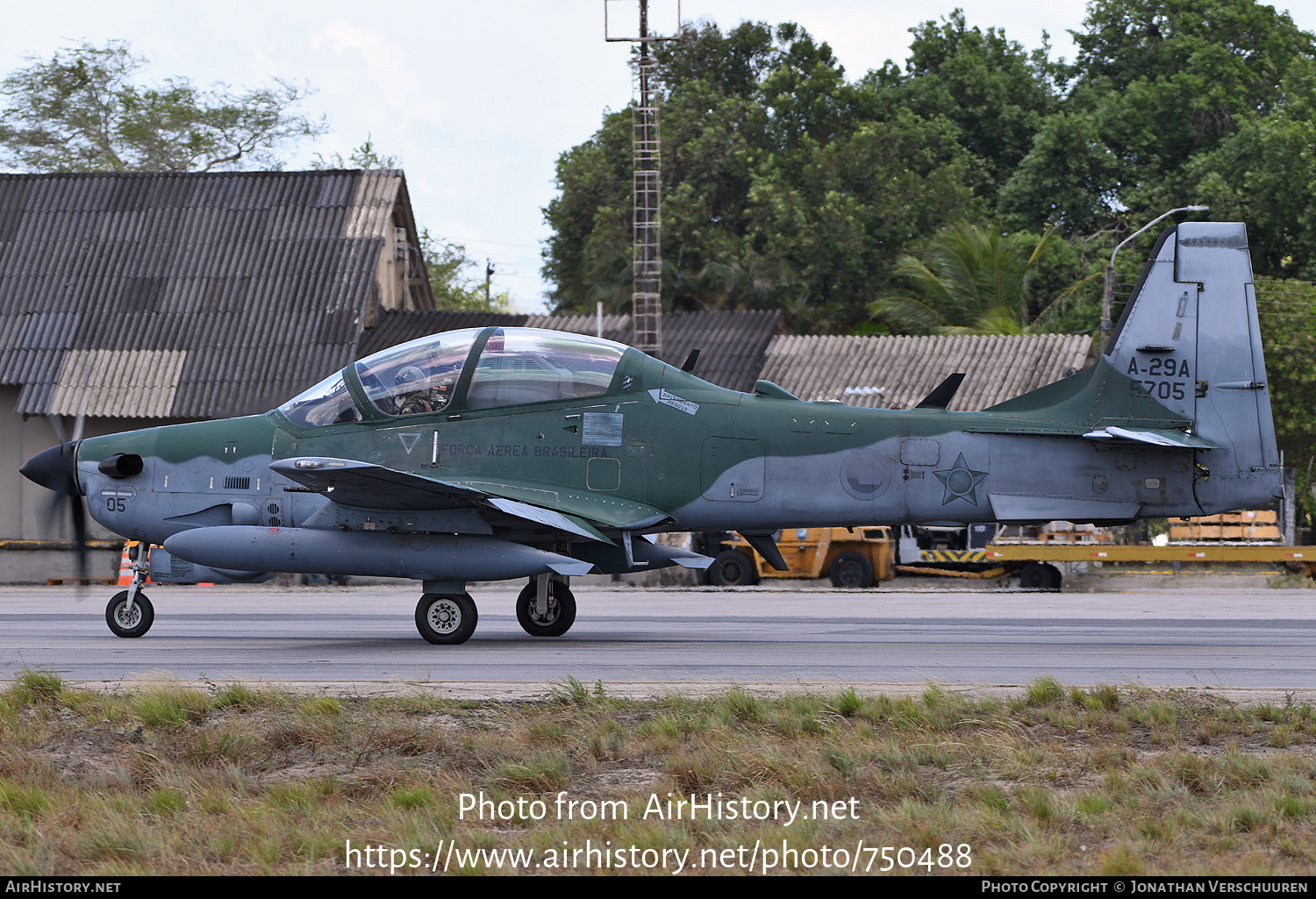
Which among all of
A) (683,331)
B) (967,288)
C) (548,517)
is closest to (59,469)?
(548,517)

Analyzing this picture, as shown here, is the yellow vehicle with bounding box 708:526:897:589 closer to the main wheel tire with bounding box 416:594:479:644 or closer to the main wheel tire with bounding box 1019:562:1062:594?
the main wheel tire with bounding box 1019:562:1062:594

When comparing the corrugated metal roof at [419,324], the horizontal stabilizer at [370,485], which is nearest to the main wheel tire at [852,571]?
the corrugated metal roof at [419,324]

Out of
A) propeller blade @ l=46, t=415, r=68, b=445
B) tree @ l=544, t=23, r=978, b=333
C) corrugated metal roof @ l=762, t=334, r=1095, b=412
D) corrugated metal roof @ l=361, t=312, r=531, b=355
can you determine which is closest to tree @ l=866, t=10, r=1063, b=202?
tree @ l=544, t=23, r=978, b=333

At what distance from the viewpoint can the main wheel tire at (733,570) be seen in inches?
1095

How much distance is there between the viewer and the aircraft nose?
13.1m

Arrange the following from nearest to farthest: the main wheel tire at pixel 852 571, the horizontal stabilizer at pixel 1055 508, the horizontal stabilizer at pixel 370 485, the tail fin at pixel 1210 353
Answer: the horizontal stabilizer at pixel 370 485 → the horizontal stabilizer at pixel 1055 508 → the tail fin at pixel 1210 353 → the main wheel tire at pixel 852 571

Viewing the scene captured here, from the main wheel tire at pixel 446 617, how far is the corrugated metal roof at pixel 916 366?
20835mm

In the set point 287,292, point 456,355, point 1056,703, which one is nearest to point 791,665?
point 1056,703

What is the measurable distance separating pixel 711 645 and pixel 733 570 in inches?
600

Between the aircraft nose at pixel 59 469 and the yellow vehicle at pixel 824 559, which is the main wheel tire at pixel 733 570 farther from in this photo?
the aircraft nose at pixel 59 469

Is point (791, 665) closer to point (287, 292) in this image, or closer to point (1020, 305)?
point (287, 292)

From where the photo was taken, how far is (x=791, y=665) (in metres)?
10.6
